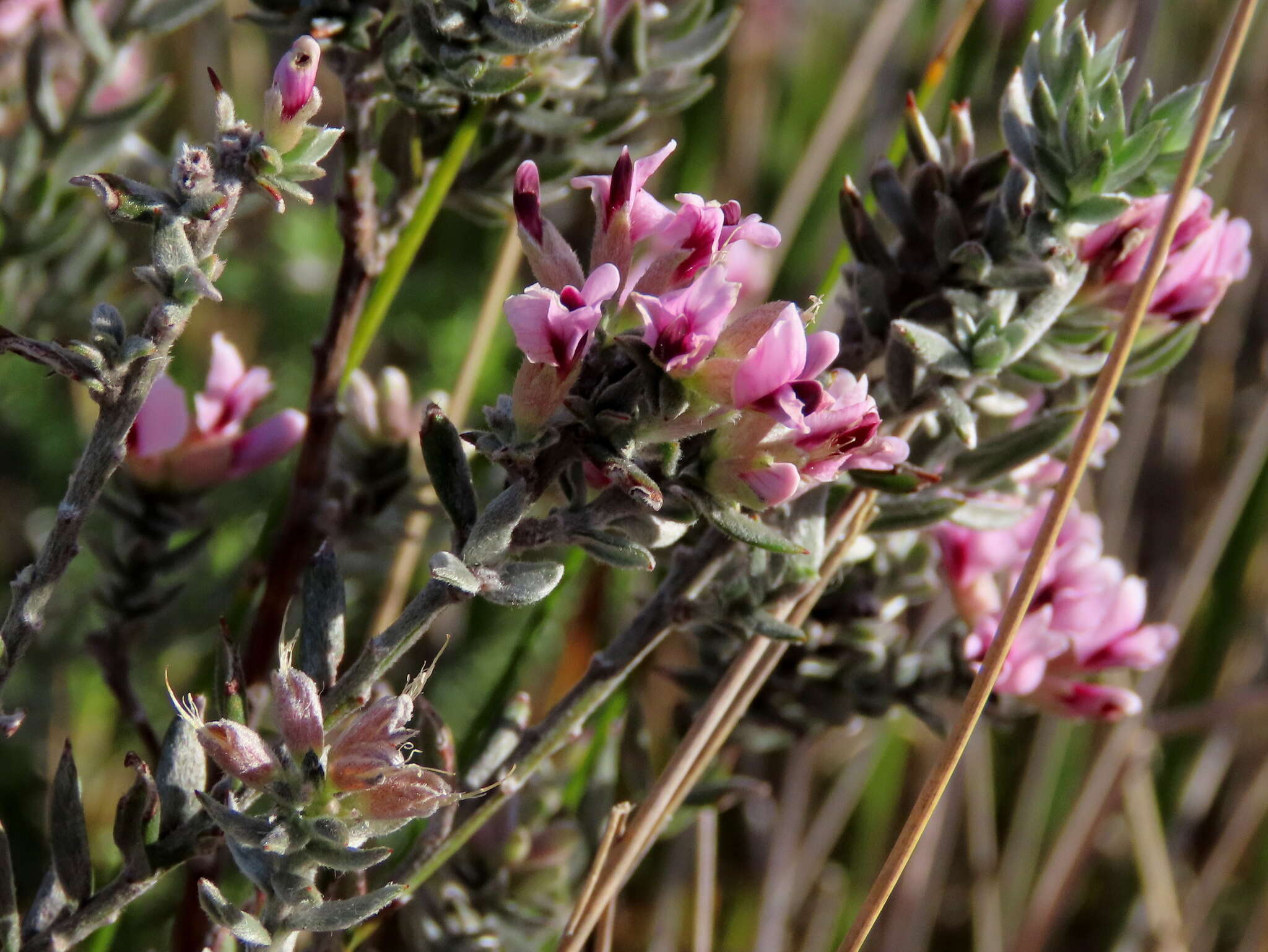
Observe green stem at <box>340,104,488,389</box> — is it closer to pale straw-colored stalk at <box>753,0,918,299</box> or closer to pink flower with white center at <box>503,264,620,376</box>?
pink flower with white center at <box>503,264,620,376</box>

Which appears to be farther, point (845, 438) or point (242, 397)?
point (242, 397)

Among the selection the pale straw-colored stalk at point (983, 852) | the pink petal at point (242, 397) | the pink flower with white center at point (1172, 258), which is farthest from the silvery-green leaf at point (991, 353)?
the pale straw-colored stalk at point (983, 852)

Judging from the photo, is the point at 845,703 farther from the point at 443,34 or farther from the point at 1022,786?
the point at 1022,786

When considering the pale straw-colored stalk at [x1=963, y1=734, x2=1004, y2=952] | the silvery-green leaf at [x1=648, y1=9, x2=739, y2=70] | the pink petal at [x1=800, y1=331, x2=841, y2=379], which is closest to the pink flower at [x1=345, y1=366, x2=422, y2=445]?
the silvery-green leaf at [x1=648, y1=9, x2=739, y2=70]

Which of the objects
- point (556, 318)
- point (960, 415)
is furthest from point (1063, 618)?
point (556, 318)

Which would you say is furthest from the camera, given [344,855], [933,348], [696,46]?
[696,46]

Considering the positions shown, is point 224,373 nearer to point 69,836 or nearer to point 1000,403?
point 69,836
